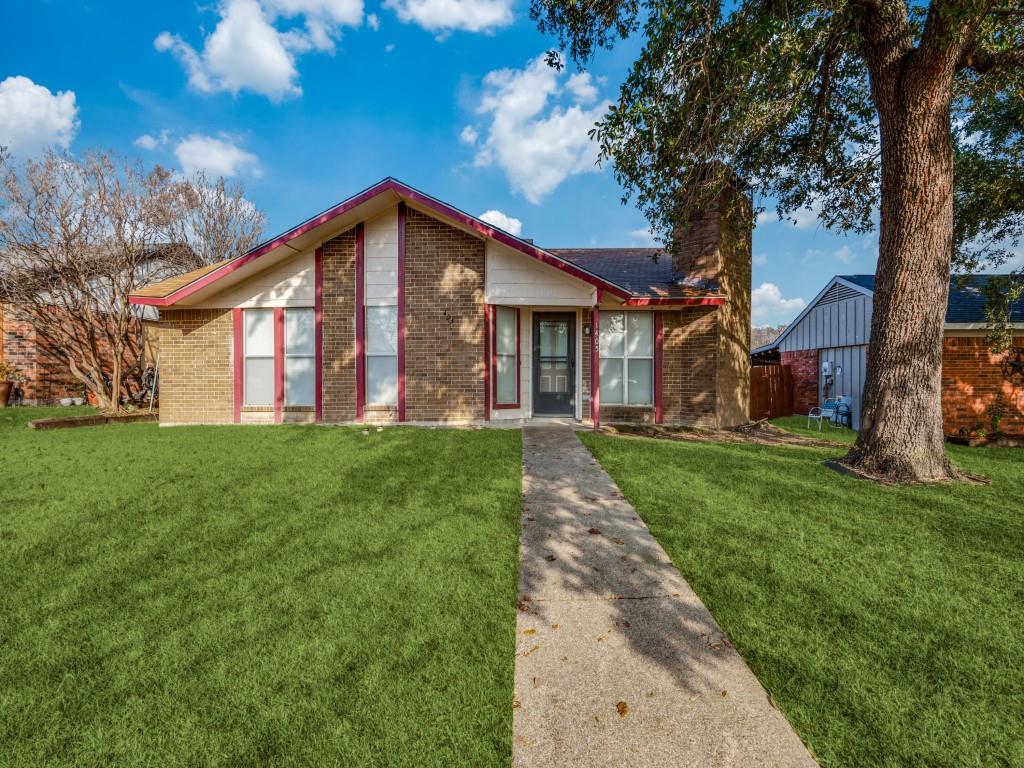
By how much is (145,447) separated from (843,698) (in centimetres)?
917

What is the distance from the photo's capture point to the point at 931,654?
241cm

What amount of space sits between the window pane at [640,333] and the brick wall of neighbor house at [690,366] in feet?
1.06

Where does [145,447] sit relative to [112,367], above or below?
below

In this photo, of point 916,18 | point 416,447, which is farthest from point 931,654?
point 916,18

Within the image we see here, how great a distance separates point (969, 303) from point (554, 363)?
1173 centimetres

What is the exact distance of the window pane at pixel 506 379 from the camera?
10086 millimetres

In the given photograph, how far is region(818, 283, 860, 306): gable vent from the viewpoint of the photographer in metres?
14.8

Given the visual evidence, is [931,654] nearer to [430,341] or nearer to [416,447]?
[416,447]

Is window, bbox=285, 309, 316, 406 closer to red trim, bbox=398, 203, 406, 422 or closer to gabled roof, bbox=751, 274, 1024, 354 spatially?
red trim, bbox=398, 203, 406, 422

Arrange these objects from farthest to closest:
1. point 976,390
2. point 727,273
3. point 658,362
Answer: point 727,273
point 658,362
point 976,390

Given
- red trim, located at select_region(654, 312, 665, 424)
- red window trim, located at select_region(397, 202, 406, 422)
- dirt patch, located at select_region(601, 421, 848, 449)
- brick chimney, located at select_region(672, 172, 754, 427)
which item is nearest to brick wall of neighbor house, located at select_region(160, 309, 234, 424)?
red window trim, located at select_region(397, 202, 406, 422)

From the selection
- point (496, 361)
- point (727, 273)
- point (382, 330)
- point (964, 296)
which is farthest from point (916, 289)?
point (964, 296)

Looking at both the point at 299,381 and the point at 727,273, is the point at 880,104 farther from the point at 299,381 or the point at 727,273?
the point at 299,381

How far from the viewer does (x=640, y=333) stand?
10875mm
